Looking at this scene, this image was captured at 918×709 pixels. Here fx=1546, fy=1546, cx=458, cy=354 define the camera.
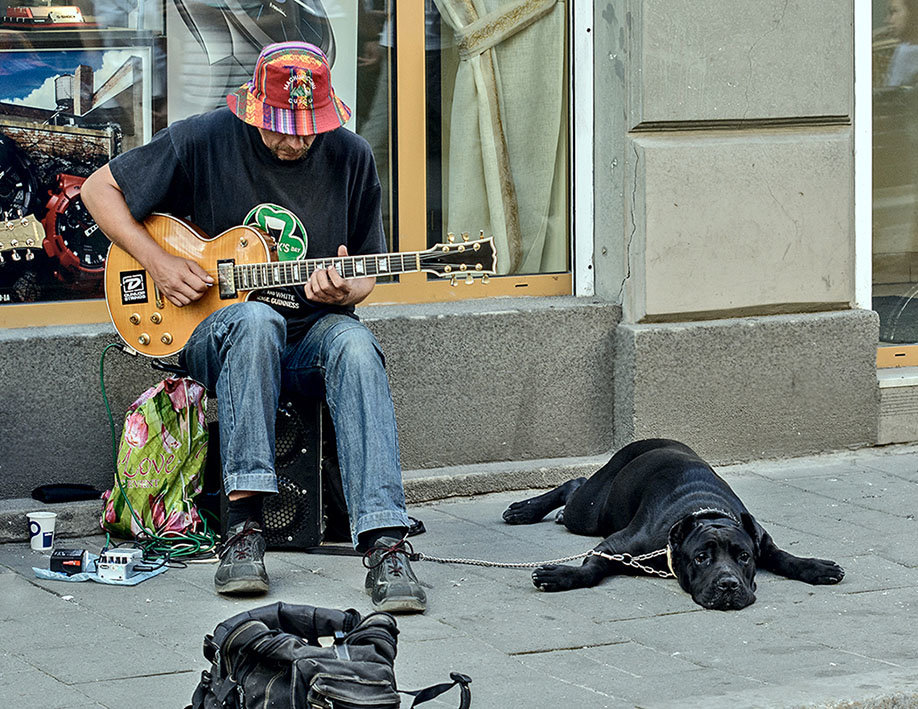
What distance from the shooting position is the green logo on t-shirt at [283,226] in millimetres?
5066

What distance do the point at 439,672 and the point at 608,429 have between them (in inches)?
104

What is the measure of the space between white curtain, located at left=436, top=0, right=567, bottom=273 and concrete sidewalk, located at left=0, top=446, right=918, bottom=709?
1495 millimetres

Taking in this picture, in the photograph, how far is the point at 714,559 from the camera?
15.3 ft

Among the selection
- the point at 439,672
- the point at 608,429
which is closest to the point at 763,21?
the point at 608,429

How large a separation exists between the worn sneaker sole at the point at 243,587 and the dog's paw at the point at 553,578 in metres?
0.83

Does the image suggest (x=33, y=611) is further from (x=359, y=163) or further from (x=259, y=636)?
(x=359, y=163)

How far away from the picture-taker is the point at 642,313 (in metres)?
6.33

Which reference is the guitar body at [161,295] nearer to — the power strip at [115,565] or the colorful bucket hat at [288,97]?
the colorful bucket hat at [288,97]

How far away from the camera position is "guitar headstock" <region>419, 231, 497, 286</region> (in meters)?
5.05

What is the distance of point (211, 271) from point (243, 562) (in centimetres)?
101

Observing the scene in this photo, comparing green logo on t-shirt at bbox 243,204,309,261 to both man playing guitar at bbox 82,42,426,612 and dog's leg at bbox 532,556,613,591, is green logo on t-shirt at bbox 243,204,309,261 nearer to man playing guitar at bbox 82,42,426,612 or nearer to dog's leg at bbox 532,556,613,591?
man playing guitar at bbox 82,42,426,612

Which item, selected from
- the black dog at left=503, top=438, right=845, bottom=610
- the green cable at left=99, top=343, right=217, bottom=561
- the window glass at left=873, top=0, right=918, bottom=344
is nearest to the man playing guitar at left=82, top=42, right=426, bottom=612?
the green cable at left=99, top=343, right=217, bottom=561

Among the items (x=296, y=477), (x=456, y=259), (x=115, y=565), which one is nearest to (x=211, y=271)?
(x=296, y=477)

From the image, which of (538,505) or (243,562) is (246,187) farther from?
(538,505)
